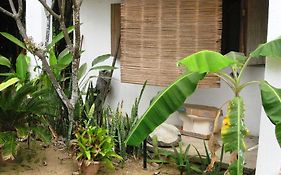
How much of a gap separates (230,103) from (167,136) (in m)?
2.48

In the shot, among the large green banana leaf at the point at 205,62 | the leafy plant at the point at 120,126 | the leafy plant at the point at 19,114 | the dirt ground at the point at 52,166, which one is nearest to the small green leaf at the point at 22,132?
the leafy plant at the point at 19,114

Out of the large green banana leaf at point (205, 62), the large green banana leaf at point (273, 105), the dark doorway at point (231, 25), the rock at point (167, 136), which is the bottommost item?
the rock at point (167, 136)

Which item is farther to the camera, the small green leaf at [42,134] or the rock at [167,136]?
the rock at [167,136]

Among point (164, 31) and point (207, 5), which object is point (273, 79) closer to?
point (207, 5)

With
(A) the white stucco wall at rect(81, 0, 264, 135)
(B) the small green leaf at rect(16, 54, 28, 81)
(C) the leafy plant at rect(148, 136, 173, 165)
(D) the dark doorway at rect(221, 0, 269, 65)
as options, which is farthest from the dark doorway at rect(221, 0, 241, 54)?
(B) the small green leaf at rect(16, 54, 28, 81)

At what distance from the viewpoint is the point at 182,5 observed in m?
5.80

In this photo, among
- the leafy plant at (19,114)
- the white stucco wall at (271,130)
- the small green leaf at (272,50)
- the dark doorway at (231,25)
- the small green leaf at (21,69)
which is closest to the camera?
the small green leaf at (272,50)

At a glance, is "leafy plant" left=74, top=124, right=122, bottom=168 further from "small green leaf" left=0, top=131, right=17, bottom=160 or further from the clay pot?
"small green leaf" left=0, top=131, right=17, bottom=160

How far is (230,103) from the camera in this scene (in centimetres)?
396

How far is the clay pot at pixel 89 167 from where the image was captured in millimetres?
5109

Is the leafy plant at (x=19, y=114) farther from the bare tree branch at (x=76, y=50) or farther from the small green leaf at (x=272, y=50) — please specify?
the small green leaf at (x=272, y=50)

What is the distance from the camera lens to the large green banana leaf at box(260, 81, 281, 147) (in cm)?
362

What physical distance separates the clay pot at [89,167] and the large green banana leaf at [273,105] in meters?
2.44

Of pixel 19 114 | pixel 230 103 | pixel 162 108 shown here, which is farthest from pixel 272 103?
pixel 19 114
